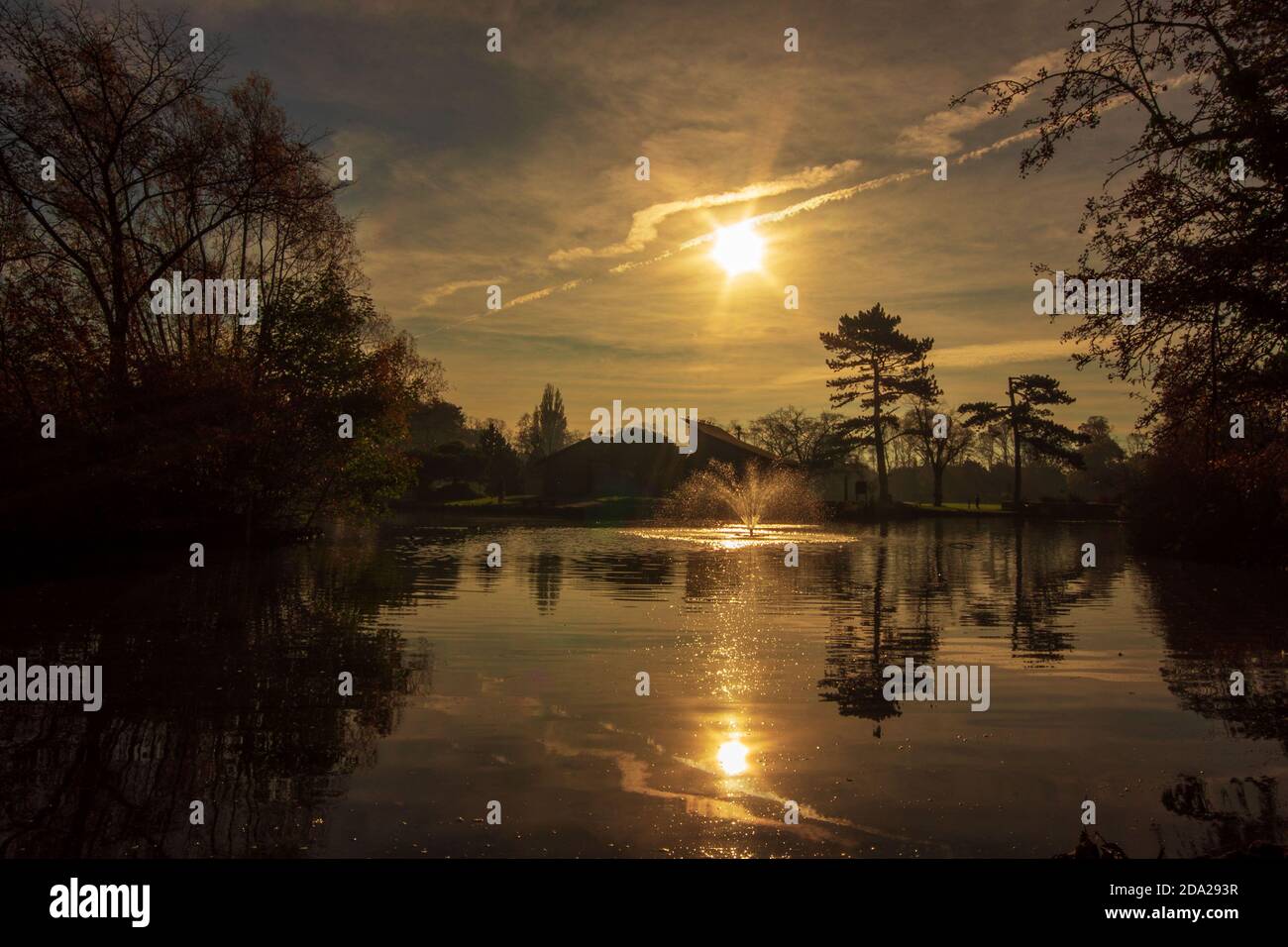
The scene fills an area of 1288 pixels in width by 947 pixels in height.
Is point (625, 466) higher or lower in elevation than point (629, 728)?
higher

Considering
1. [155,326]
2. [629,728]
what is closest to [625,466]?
[155,326]

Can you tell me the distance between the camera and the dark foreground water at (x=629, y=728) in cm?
582

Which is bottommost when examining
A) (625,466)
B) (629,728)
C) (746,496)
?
(629,728)

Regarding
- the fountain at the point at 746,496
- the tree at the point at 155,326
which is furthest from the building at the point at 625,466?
the tree at the point at 155,326

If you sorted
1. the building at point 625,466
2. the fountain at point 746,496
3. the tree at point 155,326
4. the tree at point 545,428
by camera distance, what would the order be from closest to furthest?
the tree at point 155,326 < the fountain at point 746,496 < the building at point 625,466 < the tree at point 545,428

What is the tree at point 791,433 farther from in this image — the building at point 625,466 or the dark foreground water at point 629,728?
the dark foreground water at point 629,728

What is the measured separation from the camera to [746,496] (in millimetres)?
73062

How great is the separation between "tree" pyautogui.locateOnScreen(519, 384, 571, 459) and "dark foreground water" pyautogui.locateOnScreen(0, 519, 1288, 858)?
130 meters

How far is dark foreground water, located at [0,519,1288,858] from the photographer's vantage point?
229 inches

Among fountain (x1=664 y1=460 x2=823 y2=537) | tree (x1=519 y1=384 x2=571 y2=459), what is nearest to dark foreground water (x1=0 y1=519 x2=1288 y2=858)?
fountain (x1=664 y1=460 x2=823 y2=537)

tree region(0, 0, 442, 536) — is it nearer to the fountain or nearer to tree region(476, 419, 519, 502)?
the fountain

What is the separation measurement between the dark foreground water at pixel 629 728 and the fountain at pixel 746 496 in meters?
41.2

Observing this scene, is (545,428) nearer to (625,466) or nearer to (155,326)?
(625,466)

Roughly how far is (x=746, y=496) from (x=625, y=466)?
15692mm
